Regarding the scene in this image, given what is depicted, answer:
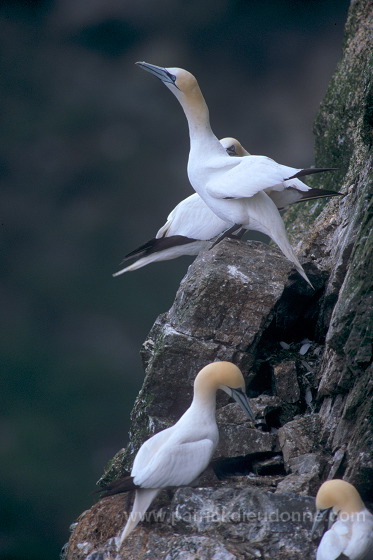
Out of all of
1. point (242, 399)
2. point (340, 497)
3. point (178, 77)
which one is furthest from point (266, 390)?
point (178, 77)

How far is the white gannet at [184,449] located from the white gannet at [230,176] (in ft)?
3.84

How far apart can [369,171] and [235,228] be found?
4.51ft

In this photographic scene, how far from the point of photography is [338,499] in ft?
16.9

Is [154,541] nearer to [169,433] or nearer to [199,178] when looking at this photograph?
[169,433]

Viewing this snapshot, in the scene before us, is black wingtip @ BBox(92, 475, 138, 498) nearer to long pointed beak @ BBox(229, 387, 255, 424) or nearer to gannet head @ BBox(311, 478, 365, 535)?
long pointed beak @ BBox(229, 387, 255, 424)

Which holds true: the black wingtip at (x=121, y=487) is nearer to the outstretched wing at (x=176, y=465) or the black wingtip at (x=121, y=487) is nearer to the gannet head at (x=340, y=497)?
the outstretched wing at (x=176, y=465)

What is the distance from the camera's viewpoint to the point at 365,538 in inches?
198

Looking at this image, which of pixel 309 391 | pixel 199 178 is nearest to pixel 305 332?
pixel 309 391

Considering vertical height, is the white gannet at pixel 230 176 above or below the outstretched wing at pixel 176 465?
above

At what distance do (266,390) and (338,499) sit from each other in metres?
1.87

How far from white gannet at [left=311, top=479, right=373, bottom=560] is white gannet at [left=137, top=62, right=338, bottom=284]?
6.59 ft

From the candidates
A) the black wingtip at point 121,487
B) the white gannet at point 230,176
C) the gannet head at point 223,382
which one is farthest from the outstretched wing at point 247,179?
the black wingtip at point 121,487

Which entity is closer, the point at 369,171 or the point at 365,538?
the point at 365,538

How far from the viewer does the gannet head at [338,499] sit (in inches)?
202
